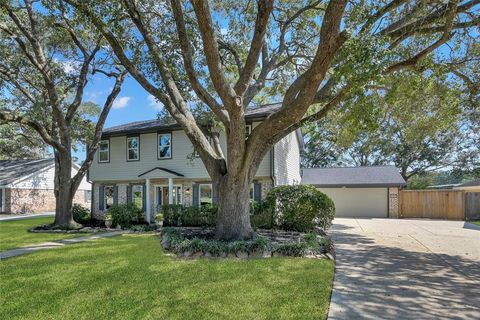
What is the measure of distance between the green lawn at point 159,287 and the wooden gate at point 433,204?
54.0 ft

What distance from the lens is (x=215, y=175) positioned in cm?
941

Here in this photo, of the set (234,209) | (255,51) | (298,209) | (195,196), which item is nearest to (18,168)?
(195,196)

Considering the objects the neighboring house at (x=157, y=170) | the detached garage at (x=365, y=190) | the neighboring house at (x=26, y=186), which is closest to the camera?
the neighboring house at (x=157, y=170)

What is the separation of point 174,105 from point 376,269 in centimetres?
673

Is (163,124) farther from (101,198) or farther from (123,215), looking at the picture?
(101,198)

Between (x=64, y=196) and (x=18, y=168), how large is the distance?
56.4 ft

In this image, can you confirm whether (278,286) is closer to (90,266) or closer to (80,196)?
(90,266)

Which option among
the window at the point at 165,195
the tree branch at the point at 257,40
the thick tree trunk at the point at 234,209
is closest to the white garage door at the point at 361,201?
the window at the point at 165,195

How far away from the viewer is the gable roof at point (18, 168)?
25.0 m

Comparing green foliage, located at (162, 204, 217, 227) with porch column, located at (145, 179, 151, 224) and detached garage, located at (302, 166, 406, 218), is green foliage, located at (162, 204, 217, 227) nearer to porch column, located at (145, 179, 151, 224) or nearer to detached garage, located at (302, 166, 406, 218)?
porch column, located at (145, 179, 151, 224)

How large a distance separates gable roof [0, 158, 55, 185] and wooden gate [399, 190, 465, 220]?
2883 cm

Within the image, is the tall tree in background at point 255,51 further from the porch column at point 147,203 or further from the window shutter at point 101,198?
the window shutter at point 101,198

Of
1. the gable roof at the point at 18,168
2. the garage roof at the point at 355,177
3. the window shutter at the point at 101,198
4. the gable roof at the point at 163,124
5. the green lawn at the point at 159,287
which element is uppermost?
the gable roof at the point at 163,124

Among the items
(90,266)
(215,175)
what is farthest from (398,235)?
(90,266)
